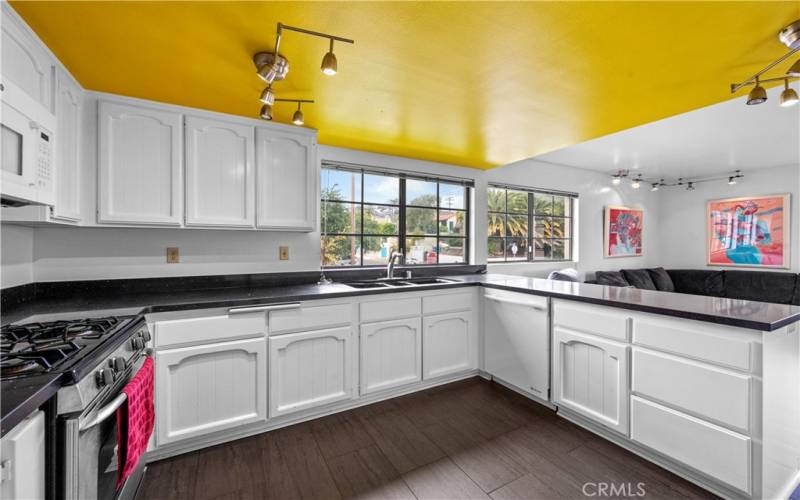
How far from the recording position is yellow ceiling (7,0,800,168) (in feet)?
4.19

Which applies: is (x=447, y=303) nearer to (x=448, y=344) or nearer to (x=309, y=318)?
(x=448, y=344)

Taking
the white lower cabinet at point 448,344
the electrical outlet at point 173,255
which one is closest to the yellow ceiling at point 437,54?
the electrical outlet at point 173,255

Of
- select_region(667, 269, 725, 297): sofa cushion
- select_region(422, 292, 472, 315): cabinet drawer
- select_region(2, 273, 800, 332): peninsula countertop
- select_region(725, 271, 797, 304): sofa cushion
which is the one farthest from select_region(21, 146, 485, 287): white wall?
select_region(725, 271, 797, 304): sofa cushion

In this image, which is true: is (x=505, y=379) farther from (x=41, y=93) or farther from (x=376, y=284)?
(x=41, y=93)

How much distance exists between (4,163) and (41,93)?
1.63ft

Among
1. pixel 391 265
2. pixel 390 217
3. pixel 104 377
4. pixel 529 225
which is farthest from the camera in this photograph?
pixel 529 225

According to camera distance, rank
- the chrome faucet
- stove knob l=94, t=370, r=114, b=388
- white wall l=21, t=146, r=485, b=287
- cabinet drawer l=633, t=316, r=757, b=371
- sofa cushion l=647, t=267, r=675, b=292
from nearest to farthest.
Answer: stove knob l=94, t=370, r=114, b=388 → cabinet drawer l=633, t=316, r=757, b=371 → white wall l=21, t=146, r=485, b=287 → the chrome faucet → sofa cushion l=647, t=267, r=675, b=292

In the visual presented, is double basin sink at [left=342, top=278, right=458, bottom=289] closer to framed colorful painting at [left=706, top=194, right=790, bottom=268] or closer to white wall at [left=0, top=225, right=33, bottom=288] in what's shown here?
white wall at [left=0, top=225, right=33, bottom=288]

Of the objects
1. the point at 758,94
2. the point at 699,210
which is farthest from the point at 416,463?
the point at 699,210

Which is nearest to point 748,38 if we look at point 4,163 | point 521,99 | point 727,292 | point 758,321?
point 521,99

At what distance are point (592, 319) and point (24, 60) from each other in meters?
3.03

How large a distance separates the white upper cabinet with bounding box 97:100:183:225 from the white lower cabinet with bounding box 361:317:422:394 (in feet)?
4.98

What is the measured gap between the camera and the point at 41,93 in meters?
1.47

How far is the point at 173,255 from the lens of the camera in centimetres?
235
